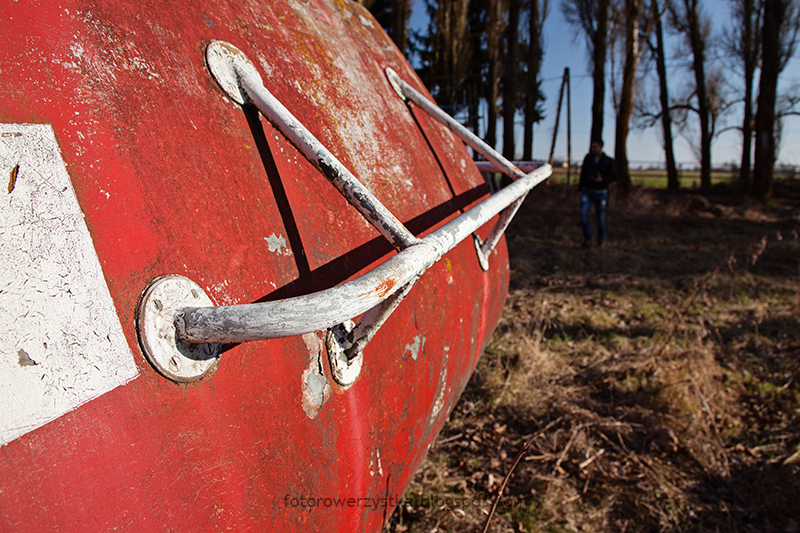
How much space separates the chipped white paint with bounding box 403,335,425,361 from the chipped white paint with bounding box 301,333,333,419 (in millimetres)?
306

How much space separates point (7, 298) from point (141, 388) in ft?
0.63

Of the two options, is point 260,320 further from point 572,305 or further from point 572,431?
point 572,305

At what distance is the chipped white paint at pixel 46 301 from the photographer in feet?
1.69

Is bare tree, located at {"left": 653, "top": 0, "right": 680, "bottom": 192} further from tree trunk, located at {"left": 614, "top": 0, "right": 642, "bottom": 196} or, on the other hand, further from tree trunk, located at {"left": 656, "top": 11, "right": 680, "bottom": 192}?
tree trunk, located at {"left": 614, "top": 0, "right": 642, "bottom": 196}

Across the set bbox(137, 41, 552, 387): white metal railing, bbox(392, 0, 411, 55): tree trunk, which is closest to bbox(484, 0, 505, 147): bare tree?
bbox(392, 0, 411, 55): tree trunk

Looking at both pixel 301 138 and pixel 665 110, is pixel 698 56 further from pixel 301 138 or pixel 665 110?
pixel 301 138

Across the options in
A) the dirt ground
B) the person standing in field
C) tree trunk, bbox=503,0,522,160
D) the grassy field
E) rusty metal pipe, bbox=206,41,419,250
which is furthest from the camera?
the grassy field

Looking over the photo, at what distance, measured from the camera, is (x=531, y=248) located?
313 inches

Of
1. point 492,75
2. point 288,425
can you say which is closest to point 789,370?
point 288,425

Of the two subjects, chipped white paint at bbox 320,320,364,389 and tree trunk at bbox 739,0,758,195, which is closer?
chipped white paint at bbox 320,320,364,389

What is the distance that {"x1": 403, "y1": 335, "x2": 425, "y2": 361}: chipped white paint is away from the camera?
45.9 inches

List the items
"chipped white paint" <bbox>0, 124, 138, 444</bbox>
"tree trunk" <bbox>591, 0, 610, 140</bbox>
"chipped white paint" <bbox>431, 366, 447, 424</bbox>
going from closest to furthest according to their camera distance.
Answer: "chipped white paint" <bbox>0, 124, 138, 444</bbox>, "chipped white paint" <bbox>431, 366, 447, 424</bbox>, "tree trunk" <bbox>591, 0, 610, 140</bbox>

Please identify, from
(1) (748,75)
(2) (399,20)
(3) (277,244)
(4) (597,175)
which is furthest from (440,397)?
(1) (748,75)

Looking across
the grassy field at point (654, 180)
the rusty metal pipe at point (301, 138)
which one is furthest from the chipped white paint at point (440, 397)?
the grassy field at point (654, 180)
